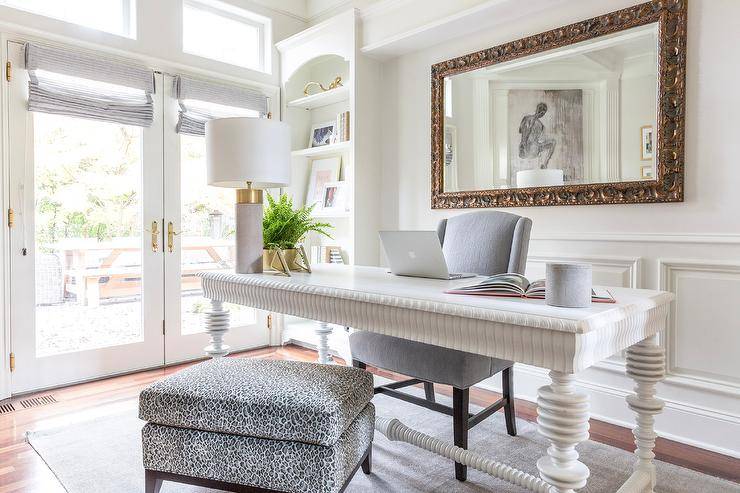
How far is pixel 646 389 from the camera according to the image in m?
1.67

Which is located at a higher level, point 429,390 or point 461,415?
point 461,415

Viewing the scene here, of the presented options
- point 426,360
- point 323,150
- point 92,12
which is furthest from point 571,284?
point 92,12

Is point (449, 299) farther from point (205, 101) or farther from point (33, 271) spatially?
point (205, 101)

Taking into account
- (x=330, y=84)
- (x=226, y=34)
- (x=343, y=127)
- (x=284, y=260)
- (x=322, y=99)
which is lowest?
(x=284, y=260)

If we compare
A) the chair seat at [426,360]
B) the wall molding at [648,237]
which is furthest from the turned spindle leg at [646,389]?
the wall molding at [648,237]

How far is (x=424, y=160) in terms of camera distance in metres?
3.45

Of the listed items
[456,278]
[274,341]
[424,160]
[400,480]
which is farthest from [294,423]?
[274,341]

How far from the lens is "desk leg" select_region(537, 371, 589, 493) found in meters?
1.19

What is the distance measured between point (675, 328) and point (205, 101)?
10.7ft

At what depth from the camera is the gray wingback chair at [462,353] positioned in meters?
1.85

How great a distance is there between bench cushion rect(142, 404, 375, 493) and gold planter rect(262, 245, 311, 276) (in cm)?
77

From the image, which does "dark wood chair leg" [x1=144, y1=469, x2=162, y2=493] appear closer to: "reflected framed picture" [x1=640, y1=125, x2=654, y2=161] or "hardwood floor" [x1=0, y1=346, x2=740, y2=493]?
"hardwood floor" [x1=0, y1=346, x2=740, y2=493]

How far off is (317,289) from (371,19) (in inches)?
97.5

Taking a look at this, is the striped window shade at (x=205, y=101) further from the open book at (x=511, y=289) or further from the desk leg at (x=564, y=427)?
the desk leg at (x=564, y=427)
